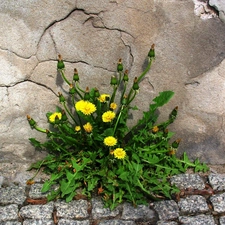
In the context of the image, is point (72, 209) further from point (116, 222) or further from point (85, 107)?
point (85, 107)

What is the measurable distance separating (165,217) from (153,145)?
0.52 metres

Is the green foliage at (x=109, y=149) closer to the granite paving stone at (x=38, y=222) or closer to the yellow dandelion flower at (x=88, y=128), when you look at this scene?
the yellow dandelion flower at (x=88, y=128)

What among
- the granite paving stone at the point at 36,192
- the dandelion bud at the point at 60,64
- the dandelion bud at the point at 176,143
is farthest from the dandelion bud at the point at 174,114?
the granite paving stone at the point at 36,192

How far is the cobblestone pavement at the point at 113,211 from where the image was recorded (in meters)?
2.55

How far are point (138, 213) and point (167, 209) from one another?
0.19 metres

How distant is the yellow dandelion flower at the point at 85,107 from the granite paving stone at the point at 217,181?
98 cm

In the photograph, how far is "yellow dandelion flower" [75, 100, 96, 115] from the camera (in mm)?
2672

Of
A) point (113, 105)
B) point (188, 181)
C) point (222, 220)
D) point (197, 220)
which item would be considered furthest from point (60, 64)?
point (222, 220)

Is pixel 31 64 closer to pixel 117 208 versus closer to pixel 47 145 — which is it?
pixel 47 145

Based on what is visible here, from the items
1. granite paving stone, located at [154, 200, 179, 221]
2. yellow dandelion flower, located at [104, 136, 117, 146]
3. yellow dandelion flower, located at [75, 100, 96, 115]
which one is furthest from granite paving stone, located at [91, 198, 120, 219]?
yellow dandelion flower, located at [75, 100, 96, 115]

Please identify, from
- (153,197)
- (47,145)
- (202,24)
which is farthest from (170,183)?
(202,24)

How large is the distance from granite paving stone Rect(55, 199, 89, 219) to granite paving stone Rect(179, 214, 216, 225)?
61 centimetres

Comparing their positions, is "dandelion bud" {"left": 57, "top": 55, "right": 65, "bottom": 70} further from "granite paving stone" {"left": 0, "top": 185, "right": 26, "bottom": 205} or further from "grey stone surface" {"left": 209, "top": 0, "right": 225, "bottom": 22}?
"grey stone surface" {"left": 209, "top": 0, "right": 225, "bottom": 22}

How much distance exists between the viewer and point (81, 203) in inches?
106
